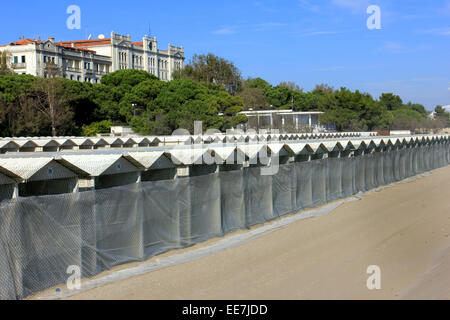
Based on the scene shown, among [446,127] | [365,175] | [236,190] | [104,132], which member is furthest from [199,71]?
[236,190]

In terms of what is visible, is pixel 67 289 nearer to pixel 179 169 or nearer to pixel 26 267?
pixel 26 267

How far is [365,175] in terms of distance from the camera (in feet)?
79.7

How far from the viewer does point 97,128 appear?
2517 inches

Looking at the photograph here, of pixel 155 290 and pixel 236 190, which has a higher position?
pixel 236 190

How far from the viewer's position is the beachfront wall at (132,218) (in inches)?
345

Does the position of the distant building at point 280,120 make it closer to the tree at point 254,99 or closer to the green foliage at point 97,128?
the tree at point 254,99

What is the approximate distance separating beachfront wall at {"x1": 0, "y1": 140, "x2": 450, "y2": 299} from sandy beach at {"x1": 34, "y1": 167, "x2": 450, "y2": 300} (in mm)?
786

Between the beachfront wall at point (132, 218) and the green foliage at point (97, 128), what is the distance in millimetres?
47581

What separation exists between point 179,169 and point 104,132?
52.4 metres

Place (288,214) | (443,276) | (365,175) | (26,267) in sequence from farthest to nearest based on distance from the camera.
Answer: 1. (365,175)
2. (288,214)
3. (443,276)
4. (26,267)
